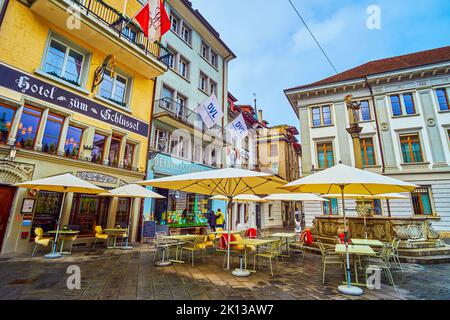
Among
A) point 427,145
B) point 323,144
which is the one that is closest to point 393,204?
point 427,145

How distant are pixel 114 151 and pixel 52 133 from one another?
3012 millimetres

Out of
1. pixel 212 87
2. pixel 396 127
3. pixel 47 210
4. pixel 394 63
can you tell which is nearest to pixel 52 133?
pixel 47 210

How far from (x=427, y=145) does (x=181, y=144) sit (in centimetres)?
1964

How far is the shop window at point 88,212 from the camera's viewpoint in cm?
1034

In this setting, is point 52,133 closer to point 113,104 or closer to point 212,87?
point 113,104

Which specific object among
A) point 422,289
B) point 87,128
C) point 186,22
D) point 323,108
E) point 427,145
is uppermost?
point 186,22

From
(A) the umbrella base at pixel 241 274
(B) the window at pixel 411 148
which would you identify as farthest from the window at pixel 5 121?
(B) the window at pixel 411 148

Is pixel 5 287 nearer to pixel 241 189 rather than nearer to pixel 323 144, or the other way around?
pixel 241 189

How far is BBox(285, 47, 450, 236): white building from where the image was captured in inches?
697

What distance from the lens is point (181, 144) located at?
1673 cm

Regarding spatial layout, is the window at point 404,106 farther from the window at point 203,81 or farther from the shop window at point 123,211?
the shop window at point 123,211

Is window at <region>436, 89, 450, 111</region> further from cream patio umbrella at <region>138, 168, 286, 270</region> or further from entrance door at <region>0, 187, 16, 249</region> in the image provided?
entrance door at <region>0, 187, 16, 249</region>

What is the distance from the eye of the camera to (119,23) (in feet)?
40.8

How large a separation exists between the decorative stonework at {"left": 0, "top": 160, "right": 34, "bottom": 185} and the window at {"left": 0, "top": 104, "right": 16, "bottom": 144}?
876mm
